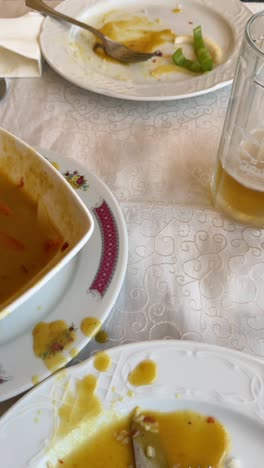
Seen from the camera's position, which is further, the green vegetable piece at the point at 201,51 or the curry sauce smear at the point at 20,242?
the green vegetable piece at the point at 201,51

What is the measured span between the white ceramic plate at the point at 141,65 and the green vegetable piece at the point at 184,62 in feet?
0.07

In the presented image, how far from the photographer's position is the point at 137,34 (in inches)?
43.8

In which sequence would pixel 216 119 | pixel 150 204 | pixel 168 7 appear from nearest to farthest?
pixel 150 204 < pixel 216 119 < pixel 168 7

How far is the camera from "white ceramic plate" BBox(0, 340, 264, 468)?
1.74 feet

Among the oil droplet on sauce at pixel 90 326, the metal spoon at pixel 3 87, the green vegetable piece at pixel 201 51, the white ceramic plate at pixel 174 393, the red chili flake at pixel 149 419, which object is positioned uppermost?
the green vegetable piece at pixel 201 51

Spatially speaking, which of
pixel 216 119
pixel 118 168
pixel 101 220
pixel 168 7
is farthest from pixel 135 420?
pixel 168 7

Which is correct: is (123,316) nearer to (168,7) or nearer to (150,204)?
(150,204)

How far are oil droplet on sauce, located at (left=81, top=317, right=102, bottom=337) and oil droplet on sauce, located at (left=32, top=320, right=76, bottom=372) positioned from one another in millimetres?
14

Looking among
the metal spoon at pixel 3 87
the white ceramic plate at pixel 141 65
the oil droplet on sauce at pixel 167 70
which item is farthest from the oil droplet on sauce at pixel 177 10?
the metal spoon at pixel 3 87

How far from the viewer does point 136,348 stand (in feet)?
1.95

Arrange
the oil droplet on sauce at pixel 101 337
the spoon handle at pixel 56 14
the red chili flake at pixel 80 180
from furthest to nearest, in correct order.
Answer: the spoon handle at pixel 56 14 → the red chili flake at pixel 80 180 → the oil droplet on sauce at pixel 101 337

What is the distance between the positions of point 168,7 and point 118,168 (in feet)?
1.70

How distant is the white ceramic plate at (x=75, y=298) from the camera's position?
0.57 m

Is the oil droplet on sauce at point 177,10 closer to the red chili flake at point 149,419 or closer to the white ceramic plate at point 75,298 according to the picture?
the white ceramic plate at point 75,298
